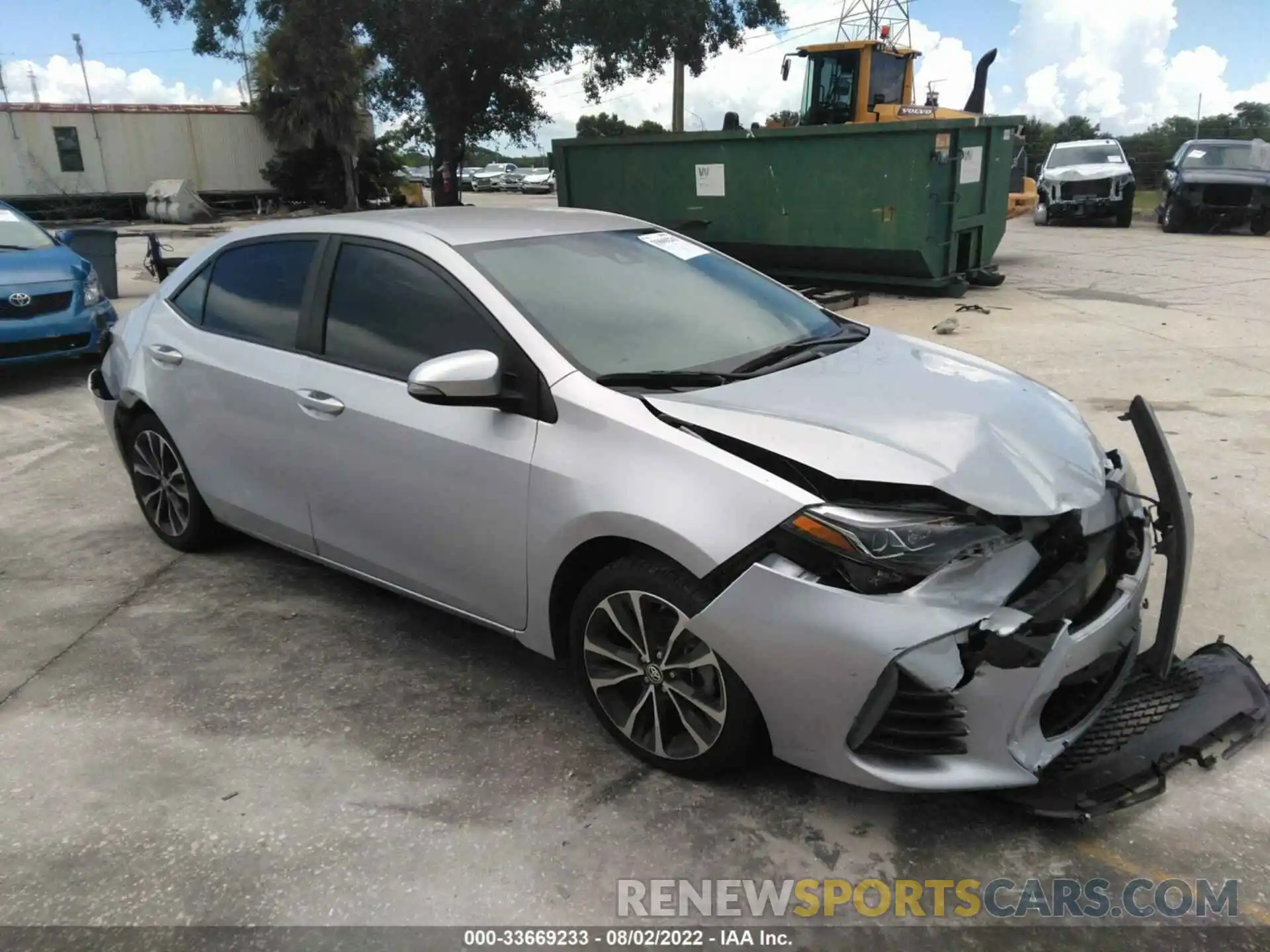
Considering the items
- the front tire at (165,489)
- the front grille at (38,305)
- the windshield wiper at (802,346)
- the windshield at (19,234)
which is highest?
the windshield at (19,234)

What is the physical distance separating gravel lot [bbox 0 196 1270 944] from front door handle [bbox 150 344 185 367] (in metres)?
0.96

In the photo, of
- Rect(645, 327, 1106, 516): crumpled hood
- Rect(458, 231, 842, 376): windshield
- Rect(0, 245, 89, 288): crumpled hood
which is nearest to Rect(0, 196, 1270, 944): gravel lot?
Rect(645, 327, 1106, 516): crumpled hood

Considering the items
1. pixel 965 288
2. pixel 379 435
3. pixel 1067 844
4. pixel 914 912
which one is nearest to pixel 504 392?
pixel 379 435

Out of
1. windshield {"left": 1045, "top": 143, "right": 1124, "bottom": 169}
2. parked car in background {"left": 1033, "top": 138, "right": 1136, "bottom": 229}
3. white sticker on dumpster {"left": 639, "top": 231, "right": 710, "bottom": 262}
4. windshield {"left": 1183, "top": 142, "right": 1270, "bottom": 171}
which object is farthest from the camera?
windshield {"left": 1045, "top": 143, "right": 1124, "bottom": 169}

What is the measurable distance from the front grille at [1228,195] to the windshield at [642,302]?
1768 centimetres

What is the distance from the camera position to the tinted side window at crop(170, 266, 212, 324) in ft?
13.6

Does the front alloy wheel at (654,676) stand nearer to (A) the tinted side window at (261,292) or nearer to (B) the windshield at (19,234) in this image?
(A) the tinted side window at (261,292)

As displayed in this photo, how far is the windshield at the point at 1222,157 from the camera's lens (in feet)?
59.6

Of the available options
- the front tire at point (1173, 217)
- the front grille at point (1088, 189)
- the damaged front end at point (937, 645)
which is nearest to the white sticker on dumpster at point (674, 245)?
the damaged front end at point (937, 645)

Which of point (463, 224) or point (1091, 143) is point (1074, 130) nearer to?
point (1091, 143)

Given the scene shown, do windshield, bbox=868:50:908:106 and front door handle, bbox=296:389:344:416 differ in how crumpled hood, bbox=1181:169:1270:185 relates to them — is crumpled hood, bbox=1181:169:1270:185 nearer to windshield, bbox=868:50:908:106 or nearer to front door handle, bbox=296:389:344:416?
windshield, bbox=868:50:908:106

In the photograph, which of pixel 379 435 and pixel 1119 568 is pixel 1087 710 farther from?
pixel 379 435

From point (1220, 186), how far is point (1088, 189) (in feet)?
9.60

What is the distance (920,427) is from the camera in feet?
8.65
